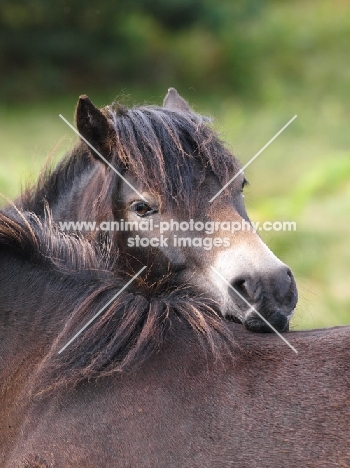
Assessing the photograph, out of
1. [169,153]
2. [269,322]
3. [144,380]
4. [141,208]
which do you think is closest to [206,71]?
[169,153]

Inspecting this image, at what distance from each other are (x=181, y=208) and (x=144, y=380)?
4.71 feet

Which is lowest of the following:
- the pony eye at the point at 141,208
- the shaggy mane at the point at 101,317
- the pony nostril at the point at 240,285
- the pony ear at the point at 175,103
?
the pony nostril at the point at 240,285

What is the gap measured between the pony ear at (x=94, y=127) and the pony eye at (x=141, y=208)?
362 mm

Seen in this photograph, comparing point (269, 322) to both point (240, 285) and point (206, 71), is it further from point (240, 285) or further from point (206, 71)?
point (206, 71)

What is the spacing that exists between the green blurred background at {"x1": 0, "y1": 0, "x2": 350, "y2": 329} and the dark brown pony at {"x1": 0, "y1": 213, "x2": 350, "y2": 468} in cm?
686

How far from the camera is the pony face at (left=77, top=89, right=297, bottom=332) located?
3.24m

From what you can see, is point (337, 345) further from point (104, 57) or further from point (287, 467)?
point (104, 57)

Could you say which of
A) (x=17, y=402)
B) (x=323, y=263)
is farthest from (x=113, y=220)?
(x=323, y=263)

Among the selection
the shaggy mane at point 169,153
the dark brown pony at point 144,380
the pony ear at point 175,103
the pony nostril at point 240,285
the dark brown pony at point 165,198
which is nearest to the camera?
the dark brown pony at point 144,380

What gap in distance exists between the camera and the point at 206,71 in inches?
754

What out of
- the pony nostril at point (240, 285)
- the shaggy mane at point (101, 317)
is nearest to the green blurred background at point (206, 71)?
the pony nostril at point (240, 285)

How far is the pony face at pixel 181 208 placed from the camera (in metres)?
3.24

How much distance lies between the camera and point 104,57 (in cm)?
1700

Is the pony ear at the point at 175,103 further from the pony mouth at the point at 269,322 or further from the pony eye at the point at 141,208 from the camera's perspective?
the pony mouth at the point at 269,322
